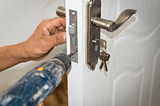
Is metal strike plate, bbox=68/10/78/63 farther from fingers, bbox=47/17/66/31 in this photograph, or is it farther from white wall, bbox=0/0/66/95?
white wall, bbox=0/0/66/95

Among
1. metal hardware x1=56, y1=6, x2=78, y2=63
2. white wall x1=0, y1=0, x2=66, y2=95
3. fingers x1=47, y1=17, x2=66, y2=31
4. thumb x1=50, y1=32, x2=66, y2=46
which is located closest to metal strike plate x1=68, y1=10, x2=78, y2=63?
metal hardware x1=56, y1=6, x2=78, y2=63

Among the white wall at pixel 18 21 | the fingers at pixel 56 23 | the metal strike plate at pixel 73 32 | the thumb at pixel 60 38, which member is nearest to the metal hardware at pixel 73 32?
the metal strike plate at pixel 73 32

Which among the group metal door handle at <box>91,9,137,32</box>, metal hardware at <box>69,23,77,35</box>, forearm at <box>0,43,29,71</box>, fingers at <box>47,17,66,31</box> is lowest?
forearm at <box>0,43,29,71</box>

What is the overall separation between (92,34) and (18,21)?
1.65ft

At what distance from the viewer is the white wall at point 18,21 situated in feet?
2.16

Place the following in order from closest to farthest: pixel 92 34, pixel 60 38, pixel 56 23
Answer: pixel 92 34, pixel 60 38, pixel 56 23

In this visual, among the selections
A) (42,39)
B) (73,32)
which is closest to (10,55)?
(42,39)

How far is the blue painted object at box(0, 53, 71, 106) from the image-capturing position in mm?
180

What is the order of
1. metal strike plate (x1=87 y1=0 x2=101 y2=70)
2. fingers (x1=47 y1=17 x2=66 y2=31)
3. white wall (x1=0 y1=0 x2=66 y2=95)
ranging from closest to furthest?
metal strike plate (x1=87 y1=0 x2=101 y2=70) < fingers (x1=47 y1=17 x2=66 y2=31) < white wall (x1=0 y1=0 x2=66 y2=95)

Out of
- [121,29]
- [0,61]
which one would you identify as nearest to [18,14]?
[0,61]

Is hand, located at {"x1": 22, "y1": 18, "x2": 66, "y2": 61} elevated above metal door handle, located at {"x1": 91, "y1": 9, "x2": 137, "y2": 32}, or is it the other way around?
metal door handle, located at {"x1": 91, "y1": 9, "x2": 137, "y2": 32}

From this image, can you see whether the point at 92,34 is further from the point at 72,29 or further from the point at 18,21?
the point at 18,21

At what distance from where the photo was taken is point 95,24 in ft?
0.95

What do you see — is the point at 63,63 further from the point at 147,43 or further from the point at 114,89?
the point at 147,43
